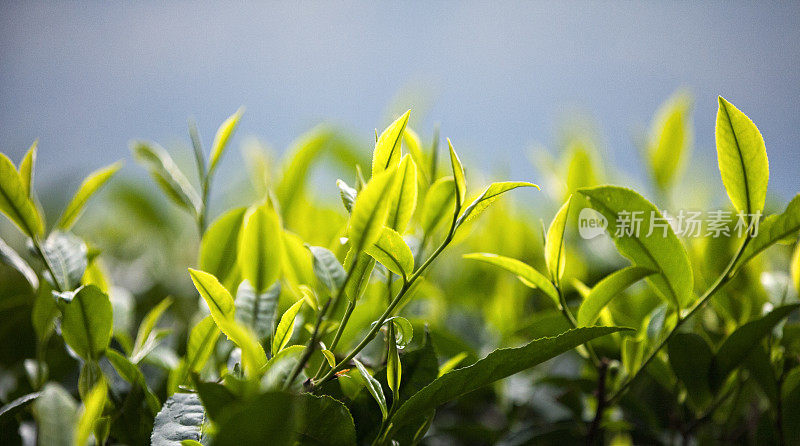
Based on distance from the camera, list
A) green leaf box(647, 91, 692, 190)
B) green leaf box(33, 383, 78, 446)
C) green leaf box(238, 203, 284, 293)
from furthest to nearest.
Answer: green leaf box(647, 91, 692, 190), green leaf box(238, 203, 284, 293), green leaf box(33, 383, 78, 446)

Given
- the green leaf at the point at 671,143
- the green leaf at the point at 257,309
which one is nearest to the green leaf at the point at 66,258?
the green leaf at the point at 257,309

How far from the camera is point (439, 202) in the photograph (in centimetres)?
32

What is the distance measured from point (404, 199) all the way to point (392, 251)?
33 mm

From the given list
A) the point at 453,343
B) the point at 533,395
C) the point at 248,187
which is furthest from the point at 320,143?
the point at 248,187

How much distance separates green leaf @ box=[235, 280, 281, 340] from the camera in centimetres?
30

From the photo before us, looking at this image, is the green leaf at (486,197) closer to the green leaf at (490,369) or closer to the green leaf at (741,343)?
the green leaf at (490,369)

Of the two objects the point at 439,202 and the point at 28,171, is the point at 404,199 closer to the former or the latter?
the point at 439,202

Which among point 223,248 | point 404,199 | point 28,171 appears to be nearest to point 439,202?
point 404,199

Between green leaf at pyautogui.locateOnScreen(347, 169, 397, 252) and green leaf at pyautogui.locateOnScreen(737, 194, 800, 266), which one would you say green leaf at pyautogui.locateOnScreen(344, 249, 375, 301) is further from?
green leaf at pyautogui.locateOnScreen(737, 194, 800, 266)

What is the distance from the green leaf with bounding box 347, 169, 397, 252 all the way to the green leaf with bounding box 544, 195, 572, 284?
4.7 inches

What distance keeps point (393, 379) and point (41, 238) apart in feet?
0.82

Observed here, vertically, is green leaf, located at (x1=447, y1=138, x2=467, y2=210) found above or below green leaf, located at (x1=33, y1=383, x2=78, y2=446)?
above

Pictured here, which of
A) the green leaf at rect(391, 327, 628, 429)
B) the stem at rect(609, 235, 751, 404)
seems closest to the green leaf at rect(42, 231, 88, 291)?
the green leaf at rect(391, 327, 628, 429)

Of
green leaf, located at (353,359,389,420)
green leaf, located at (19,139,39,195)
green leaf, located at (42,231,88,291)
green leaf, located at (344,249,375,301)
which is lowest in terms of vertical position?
green leaf, located at (353,359,389,420)
